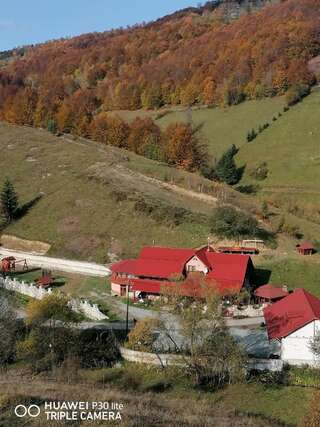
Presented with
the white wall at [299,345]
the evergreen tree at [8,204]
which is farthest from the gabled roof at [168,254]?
the evergreen tree at [8,204]

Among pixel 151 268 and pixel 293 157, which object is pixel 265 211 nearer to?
pixel 151 268

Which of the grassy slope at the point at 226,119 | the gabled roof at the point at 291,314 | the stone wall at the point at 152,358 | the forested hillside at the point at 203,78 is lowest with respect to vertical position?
the stone wall at the point at 152,358

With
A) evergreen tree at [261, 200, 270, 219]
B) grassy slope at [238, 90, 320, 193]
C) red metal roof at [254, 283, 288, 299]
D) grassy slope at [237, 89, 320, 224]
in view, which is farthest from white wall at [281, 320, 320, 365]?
grassy slope at [238, 90, 320, 193]

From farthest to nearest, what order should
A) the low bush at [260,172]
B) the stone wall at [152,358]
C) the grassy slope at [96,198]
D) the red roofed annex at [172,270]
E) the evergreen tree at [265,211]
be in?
1. the low bush at [260,172]
2. the evergreen tree at [265,211]
3. the grassy slope at [96,198]
4. the red roofed annex at [172,270]
5. the stone wall at [152,358]

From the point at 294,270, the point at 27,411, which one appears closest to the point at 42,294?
the point at 294,270

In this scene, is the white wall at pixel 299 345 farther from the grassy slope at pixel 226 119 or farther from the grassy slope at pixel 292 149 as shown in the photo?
the grassy slope at pixel 226 119
